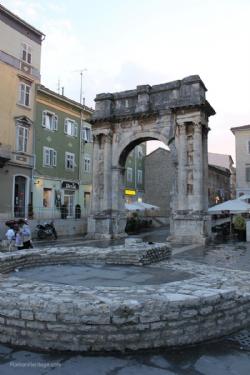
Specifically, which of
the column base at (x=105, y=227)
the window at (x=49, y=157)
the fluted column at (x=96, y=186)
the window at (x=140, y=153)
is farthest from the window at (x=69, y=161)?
the window at (x=140, y=153)

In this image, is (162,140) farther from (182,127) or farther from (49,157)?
(49,157)

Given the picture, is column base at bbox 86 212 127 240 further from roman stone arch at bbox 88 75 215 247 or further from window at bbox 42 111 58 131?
window at bbox 42 111 58 131

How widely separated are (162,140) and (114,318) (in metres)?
18.8

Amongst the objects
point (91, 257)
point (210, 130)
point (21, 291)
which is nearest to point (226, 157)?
point (210, 130)

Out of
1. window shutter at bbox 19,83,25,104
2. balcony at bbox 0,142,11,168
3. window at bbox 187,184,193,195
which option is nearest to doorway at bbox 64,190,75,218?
balcony at bbox 0,142,11,168

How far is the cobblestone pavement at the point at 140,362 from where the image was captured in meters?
3.98

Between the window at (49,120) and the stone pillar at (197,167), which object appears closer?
the stone pillar at (197,167)

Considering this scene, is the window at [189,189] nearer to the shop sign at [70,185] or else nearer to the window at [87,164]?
the shop sign at [70,185]

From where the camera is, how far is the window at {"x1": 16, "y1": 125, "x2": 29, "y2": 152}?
86.1 feet

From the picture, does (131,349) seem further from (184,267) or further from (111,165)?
(111,165)

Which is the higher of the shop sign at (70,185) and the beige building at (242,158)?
the beige building at (242,158)

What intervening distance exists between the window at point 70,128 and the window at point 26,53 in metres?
6.19

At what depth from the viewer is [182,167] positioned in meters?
21.4

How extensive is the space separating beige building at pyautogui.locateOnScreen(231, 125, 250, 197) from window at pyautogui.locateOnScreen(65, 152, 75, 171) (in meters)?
20.1
